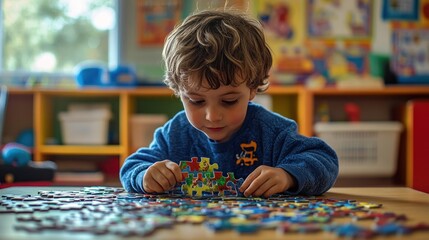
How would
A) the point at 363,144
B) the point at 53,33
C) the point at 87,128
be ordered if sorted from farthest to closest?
the point at 53,33 → the point at 87,128 → the point at 363,144

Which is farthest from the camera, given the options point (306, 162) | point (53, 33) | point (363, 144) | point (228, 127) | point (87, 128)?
point (53, 33)

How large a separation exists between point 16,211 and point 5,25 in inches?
127

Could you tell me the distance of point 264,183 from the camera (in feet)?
3.67

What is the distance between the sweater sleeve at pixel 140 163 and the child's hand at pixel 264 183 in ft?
0.77

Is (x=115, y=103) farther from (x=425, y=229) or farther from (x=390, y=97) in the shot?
(x=425, y=229)

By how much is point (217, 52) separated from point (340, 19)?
2484 mm

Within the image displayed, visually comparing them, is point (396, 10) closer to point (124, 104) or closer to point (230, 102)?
point (124, 104)

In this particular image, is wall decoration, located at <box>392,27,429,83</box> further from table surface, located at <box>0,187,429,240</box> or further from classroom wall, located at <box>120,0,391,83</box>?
table surface, located at <box>0,187,429,240</box>

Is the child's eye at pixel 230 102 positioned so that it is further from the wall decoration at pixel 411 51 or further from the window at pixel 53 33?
the window at pixel 53 33

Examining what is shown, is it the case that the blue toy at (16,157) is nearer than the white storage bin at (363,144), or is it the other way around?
the blue toy at (16,157)

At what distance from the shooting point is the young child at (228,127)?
1181mm

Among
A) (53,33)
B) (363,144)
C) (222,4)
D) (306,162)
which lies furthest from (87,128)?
(306,162)

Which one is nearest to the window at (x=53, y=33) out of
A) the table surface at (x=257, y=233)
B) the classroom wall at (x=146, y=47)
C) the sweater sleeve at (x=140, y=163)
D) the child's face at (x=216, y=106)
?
the classroom wall at (x=146, y=47)

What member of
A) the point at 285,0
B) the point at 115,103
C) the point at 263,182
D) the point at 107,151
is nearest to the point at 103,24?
the point at 115,103
